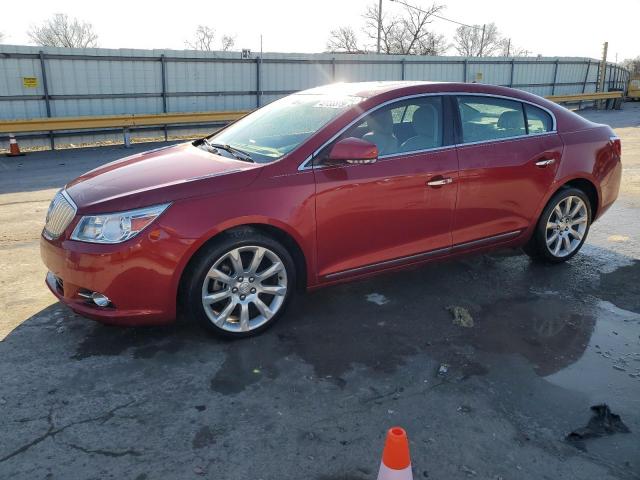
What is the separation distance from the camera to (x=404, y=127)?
423cm

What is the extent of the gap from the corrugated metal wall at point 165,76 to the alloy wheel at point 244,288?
42.7 feet

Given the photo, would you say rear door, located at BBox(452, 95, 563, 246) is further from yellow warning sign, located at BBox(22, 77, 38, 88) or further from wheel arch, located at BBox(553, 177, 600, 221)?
yellow warning sign, located at BBox(22, 77, 38, 88)

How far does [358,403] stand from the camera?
303 centimetres

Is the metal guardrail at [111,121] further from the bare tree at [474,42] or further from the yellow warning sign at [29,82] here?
the bare tree at [474,42]

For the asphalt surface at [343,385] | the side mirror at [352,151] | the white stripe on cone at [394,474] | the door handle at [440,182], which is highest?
the side mirror at [352,151]

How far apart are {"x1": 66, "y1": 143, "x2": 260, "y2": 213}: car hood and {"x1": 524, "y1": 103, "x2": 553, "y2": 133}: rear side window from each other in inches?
101

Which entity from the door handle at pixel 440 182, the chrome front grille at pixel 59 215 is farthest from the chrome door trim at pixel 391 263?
the chrome front grille at pixel 59 215

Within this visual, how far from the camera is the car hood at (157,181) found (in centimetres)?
343

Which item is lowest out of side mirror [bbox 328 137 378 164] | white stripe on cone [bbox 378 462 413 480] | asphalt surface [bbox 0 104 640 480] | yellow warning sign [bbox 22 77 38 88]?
asphalt surface [bbox 0 104 640 480]

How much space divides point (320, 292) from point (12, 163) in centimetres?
1042

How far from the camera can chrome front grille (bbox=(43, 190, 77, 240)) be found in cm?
355

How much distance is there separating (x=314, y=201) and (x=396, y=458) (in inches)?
80.7

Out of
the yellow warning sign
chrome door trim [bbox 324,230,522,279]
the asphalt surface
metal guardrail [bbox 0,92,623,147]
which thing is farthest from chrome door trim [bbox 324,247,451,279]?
the yellow warning sign

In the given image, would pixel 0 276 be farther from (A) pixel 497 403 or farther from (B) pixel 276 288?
(A) pixel 497 403
